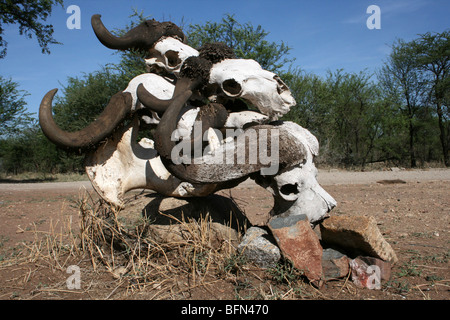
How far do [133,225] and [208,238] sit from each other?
0.82 m

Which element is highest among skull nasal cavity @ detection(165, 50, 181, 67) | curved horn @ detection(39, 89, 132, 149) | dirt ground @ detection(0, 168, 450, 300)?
skull nasal cavity @ detection(165, 50, 181, 67)

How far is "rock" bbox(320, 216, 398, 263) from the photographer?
10.7 ft

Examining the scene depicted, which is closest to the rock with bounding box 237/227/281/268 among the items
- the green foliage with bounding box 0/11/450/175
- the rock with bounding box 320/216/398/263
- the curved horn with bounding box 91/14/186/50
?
the rock with bounding box 320/216/398/263

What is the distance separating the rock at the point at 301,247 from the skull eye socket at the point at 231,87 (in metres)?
1.41

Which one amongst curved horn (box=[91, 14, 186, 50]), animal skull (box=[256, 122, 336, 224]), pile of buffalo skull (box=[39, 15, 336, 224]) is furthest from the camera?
curved horn (box=[91, 14, 186, 50])

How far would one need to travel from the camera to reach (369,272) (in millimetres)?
3201

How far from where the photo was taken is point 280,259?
338 centimetres

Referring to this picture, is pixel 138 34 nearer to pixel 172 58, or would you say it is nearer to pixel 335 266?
pixel 172 58

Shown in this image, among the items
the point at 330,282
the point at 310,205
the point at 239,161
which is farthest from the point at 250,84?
the point at 330,282

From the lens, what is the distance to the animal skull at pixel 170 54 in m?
3.97

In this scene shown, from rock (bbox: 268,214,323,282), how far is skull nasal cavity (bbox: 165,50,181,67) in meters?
2.13

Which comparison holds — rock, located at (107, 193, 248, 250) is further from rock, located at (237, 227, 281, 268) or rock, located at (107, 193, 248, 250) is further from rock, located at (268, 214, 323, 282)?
rock, located at (268, 214, 323, 282)

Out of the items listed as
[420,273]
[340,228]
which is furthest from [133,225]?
[420,273]

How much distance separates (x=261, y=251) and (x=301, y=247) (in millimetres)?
434
